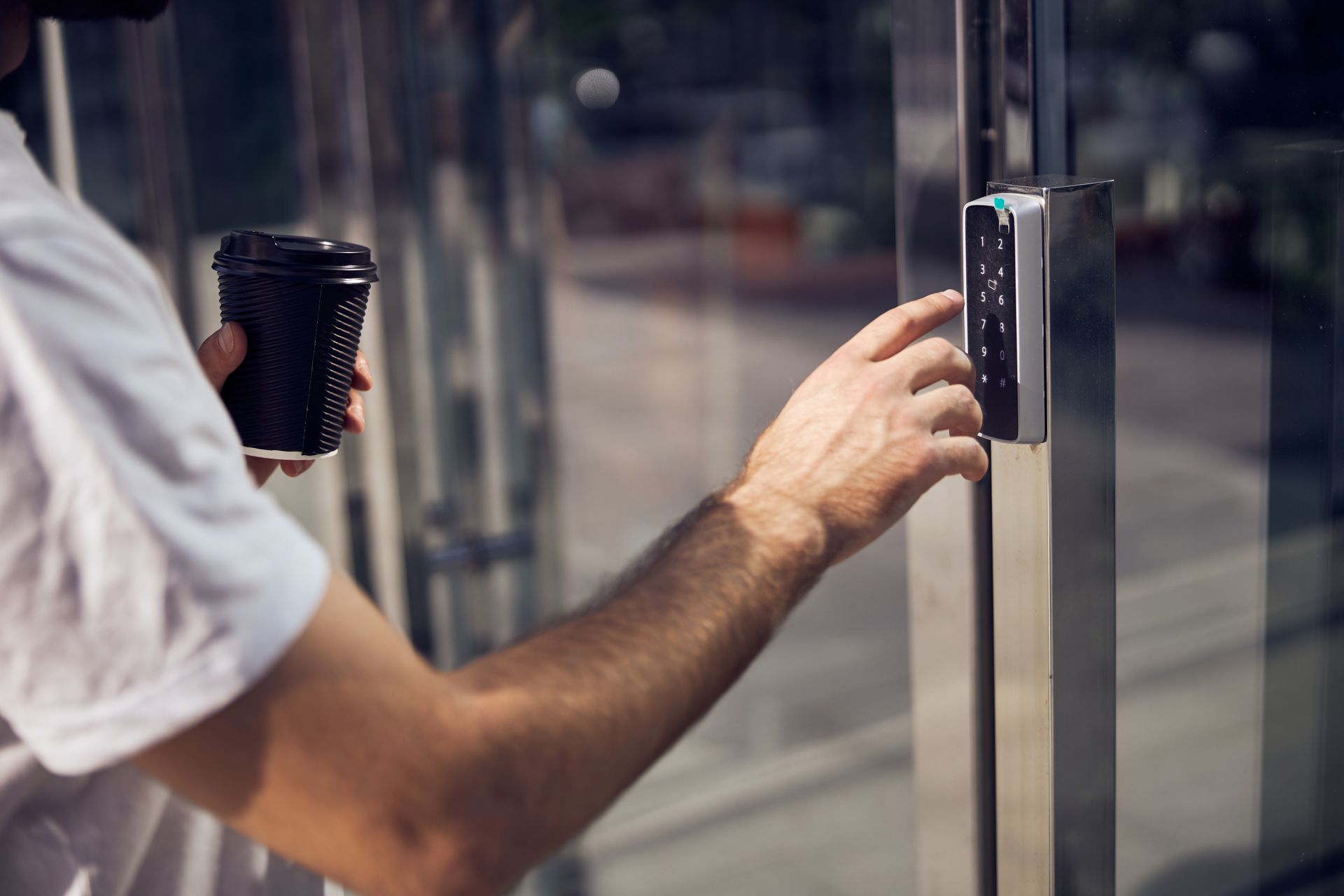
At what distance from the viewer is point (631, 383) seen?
7.62 metres

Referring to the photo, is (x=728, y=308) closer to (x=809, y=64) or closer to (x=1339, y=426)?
(x=809, y=64)

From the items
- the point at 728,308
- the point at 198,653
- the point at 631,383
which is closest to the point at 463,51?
the point at 198,653

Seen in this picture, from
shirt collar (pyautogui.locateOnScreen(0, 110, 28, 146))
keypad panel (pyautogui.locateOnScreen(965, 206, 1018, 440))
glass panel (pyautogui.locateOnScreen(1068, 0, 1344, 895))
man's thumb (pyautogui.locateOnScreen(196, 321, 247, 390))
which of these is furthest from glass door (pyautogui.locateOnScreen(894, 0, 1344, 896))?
shirt collar (pyautogui.locateOnScreen(0, 110, 28, 146))

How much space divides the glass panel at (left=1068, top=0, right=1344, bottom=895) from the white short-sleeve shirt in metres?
0.69

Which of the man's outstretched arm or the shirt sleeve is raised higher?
the shirt sleeve

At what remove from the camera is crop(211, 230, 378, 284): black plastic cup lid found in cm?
95

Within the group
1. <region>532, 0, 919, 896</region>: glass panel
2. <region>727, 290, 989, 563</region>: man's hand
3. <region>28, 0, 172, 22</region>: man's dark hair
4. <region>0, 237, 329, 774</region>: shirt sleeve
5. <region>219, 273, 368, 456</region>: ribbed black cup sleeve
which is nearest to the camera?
<region>0, 237, 329, 774</region>: shirt sleeve

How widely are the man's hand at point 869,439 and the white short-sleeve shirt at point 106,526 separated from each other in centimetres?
36

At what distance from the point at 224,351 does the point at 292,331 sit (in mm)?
61

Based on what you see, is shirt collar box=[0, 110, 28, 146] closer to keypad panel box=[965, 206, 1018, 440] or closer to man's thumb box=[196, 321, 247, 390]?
man's thumb box=[196, 321, 247, 390]

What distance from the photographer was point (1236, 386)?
1220mm

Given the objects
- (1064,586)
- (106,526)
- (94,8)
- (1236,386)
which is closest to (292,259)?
(94,8)

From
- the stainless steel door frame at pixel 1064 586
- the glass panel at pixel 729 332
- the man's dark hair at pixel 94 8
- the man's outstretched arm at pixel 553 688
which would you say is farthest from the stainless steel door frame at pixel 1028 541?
the man's dark hair at pixel 94 8

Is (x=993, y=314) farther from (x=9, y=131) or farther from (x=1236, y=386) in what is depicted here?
(x=9, y=131)
